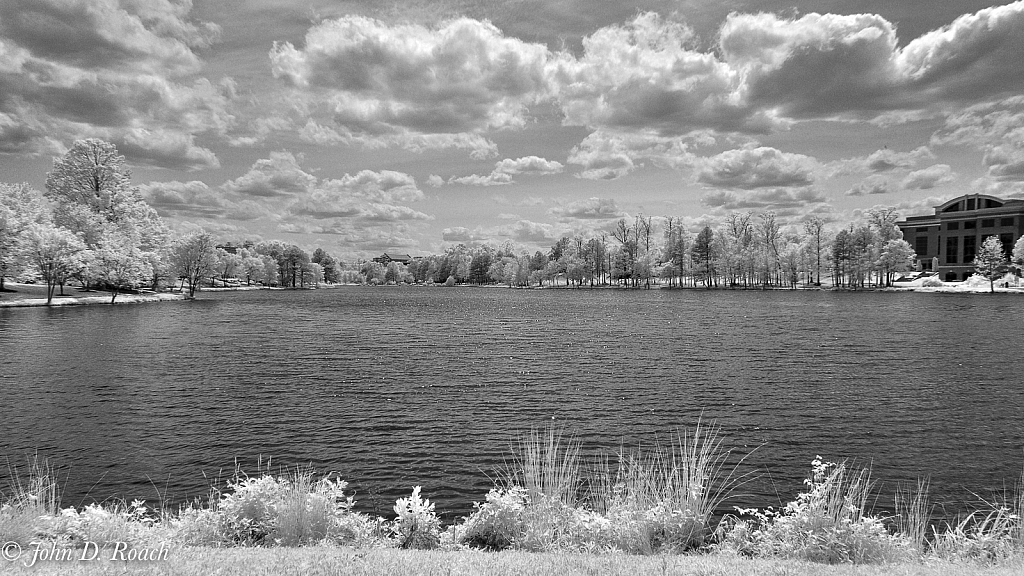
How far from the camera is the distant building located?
13150cm

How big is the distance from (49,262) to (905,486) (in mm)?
91411

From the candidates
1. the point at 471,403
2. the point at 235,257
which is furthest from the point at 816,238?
the point at 235,257

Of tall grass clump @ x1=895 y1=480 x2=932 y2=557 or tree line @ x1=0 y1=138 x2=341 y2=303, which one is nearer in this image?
tall grass clump @ x1=895 y1=480 x2=932 y2=557

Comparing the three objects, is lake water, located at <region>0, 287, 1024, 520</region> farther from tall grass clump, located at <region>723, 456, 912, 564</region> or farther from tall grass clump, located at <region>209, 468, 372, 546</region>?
tall grass clump, located at <region>723, 456, 912, 564</region>

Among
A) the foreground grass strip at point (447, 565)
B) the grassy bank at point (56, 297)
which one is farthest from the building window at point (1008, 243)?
the grassy bank at point (56, 297)

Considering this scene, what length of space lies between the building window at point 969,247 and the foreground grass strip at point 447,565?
16613cm

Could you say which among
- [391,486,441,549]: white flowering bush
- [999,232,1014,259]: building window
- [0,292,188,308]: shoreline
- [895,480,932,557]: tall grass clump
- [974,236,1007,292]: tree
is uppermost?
[999,232,1014,259]: building window

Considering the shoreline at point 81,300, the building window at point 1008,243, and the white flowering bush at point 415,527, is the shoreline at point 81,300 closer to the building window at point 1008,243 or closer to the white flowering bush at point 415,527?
the white flowering bush at point 415,527

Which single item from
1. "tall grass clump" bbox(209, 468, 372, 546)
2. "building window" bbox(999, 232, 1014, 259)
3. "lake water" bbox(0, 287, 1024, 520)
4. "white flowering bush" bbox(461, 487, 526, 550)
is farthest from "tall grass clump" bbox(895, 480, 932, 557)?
"building window" bbox(999, 232, 1014, 259)

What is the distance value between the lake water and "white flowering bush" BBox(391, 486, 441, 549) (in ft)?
9.38

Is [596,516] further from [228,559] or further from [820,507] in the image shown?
[228,559]

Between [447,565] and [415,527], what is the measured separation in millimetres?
2491

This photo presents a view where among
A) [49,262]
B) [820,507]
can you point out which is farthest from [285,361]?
[49,262]

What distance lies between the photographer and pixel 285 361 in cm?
3531
